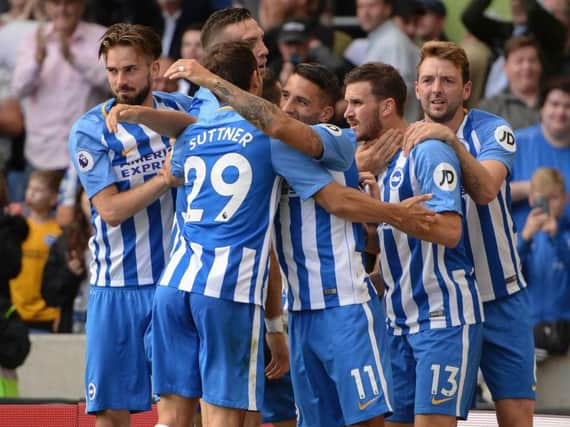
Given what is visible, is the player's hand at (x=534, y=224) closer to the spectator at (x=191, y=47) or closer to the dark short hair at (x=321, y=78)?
the spectator at (x=191, y=47)

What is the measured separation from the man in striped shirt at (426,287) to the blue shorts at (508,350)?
0.15 meters

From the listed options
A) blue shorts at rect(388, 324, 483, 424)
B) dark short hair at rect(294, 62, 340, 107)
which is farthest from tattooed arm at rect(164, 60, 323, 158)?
blue shorts at rect(388, 324, 483, 424)

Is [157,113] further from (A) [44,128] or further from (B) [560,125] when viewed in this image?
(A) [44,128]

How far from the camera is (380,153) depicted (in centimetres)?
670

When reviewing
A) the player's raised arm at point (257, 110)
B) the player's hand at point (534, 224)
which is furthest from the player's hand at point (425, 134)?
the player's hand at point (534, 224)

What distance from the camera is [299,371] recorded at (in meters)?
6.40

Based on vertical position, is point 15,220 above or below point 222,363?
above

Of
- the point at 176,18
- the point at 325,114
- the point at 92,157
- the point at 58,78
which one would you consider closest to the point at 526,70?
the point at 176,18

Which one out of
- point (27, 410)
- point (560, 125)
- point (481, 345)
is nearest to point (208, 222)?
point (481, 345)

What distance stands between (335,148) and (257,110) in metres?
0.42

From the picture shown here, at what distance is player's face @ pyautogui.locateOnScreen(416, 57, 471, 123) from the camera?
21.9 ft

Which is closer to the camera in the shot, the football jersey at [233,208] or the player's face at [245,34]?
the football jersey at [233,208]

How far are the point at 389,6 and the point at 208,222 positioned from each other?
218 inches

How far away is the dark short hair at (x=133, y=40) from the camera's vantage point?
271 inches
